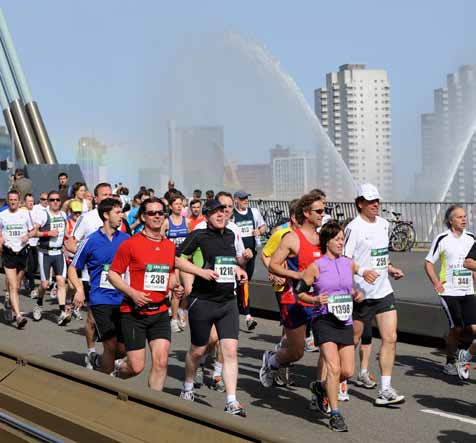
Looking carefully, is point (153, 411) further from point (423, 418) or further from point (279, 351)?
point (279, 351)

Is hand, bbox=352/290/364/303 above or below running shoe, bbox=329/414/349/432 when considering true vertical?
above

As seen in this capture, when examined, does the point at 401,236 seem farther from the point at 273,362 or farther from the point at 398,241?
the point at 273,362

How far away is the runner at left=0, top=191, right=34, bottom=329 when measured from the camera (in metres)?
14.2

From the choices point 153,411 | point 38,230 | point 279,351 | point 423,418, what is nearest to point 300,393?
point 279,351

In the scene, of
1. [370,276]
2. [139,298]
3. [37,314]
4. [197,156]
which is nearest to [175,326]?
[37,314]

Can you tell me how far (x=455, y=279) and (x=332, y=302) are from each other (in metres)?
2.57

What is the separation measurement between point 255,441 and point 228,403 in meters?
3.75

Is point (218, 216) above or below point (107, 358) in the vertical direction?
above

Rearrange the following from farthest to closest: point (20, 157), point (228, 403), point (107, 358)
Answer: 1. point (20, 157)
2. point (107, 358)
3. point (228, 403)

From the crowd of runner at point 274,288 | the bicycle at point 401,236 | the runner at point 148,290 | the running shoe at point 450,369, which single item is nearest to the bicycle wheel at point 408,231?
the bicycle at point 401,236

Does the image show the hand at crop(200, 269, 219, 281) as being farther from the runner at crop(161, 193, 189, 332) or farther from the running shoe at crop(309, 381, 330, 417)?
the runner at crop(161, 193, 189, 332)

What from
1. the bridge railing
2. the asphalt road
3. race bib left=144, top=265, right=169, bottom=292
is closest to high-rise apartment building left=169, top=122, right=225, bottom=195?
the bridge railing

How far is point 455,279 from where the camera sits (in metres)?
10.1

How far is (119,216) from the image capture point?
907cm
